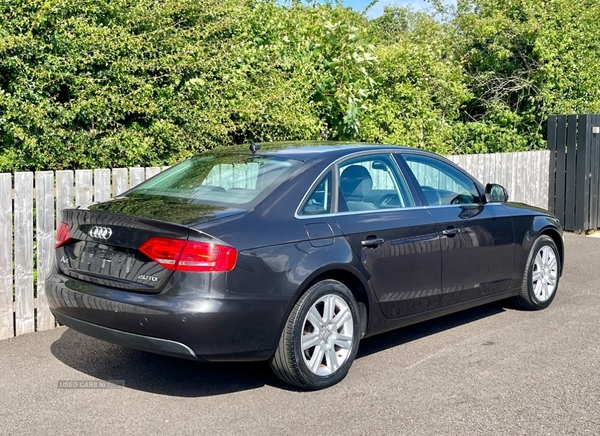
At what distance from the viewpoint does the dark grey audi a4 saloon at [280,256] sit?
464 centimetres

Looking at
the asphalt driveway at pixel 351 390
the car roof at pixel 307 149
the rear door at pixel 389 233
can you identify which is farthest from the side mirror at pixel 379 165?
the asphalt driveway at pixel 351 390

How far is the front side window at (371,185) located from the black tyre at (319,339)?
687mm

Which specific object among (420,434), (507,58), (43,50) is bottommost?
(420,434)

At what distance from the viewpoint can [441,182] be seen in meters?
6.61

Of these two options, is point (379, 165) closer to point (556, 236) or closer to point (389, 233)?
point (389, 233)

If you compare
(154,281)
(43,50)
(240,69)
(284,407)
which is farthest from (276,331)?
(240,69)

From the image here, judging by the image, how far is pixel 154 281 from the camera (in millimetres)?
4688

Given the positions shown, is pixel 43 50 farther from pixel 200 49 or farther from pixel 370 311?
pixel 370 311

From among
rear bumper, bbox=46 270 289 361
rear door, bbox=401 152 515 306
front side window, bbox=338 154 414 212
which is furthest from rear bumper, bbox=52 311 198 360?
rear door, bbox=401 152 515 306

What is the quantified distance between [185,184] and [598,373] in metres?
3.27

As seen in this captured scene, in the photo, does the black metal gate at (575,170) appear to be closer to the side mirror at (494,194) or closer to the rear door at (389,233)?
the side mirror at (494,194)

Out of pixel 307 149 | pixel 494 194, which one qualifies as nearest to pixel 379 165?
pixel 307 149

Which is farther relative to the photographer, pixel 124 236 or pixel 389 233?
pixel 389 233

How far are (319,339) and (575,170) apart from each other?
935 centimetres
